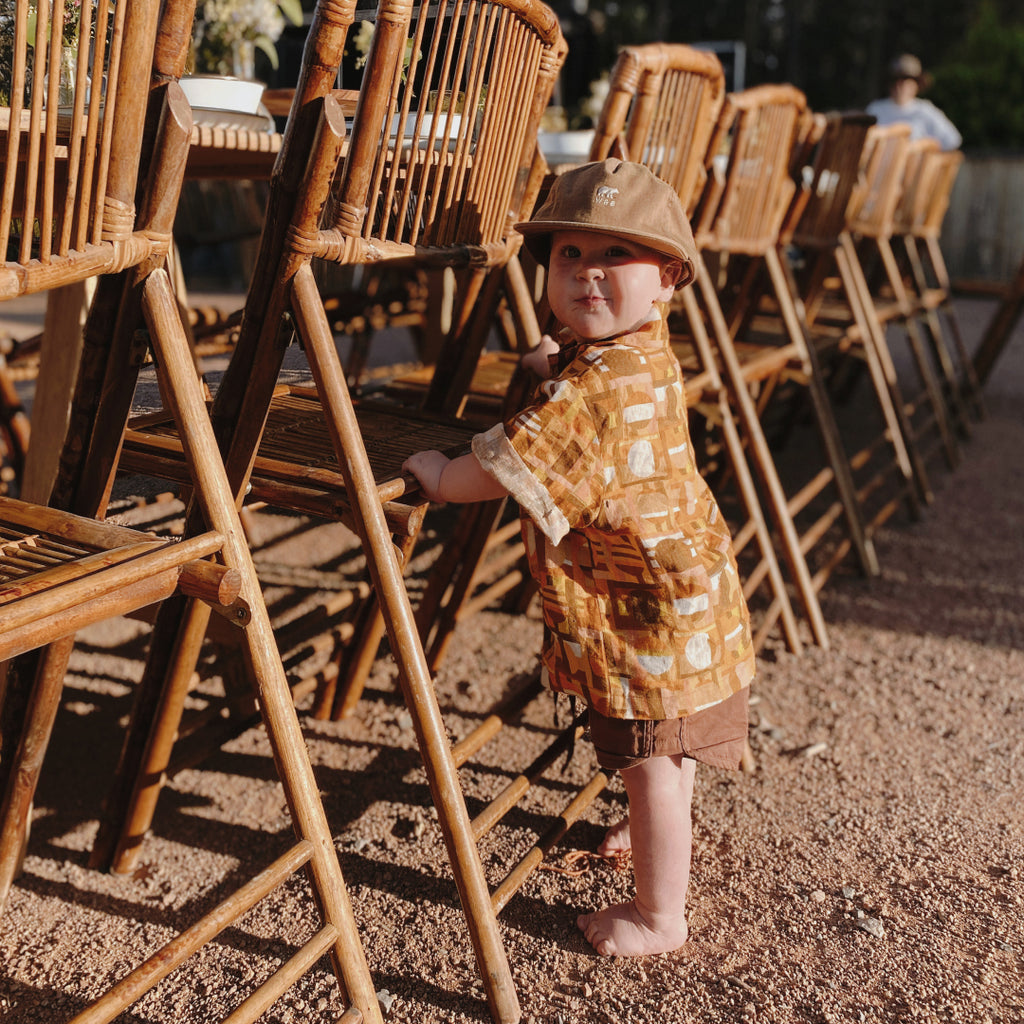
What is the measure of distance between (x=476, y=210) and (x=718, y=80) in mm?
900

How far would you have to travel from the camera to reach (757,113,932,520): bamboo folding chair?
3.16 metres

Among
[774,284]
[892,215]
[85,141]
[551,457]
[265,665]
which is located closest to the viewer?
[85,141]

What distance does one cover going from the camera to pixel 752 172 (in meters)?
2.70

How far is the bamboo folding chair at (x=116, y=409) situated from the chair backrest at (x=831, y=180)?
2.34 m

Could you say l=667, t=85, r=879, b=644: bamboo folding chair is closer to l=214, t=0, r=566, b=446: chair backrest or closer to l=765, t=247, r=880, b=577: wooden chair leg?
l=765, t=247, r=880, b=577: wooden chair leg

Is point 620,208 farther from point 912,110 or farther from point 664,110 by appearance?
point 912,110

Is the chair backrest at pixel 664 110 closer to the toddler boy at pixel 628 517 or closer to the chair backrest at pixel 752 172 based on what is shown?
the chair backrest at pixel 752 172

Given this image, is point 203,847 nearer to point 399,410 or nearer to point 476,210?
point 399,410

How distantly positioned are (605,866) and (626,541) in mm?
672

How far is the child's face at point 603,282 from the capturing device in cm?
144

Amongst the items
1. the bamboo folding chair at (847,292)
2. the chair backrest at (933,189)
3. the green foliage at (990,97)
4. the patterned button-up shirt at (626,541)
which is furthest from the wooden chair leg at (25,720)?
the green foliage at (990,97)

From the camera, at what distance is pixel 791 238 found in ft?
10.5

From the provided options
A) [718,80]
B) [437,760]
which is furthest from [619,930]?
[718,80]

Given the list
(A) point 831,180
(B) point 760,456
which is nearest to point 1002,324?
(A) point 831,180
